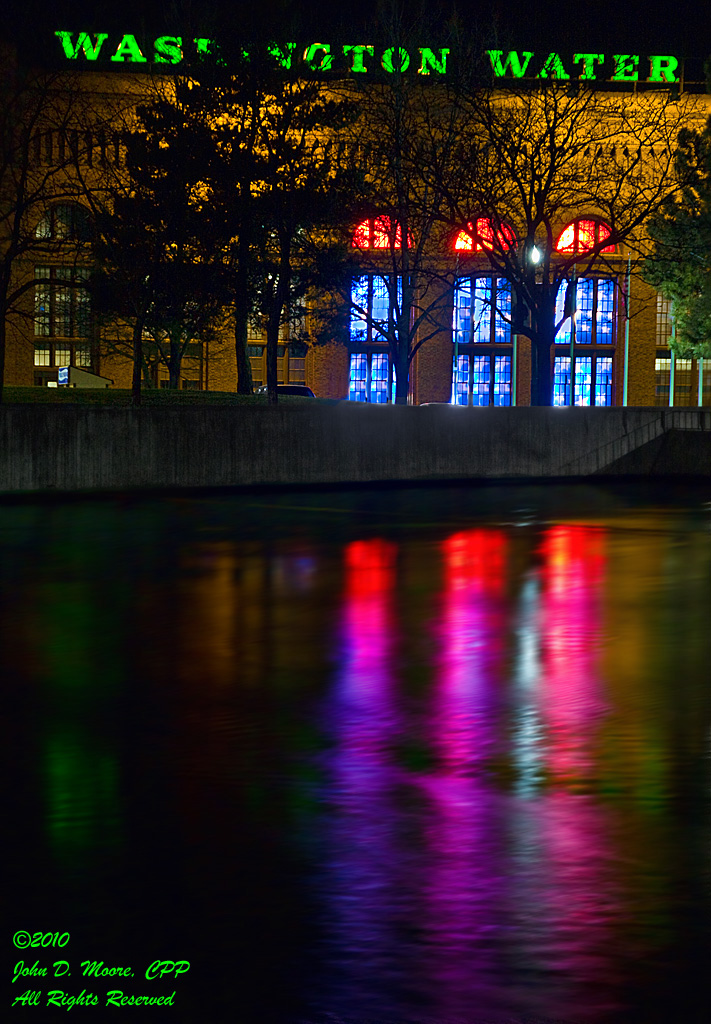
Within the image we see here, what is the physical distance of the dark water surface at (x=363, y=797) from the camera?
4438 mm

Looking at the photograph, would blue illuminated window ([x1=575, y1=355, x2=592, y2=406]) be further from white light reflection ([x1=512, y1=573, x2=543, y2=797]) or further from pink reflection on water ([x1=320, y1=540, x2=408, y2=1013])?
pink reflection on water ([x1=320, y1=540, x2=408, y2=1013])

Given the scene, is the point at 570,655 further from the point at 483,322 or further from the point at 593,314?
the point at 593,314

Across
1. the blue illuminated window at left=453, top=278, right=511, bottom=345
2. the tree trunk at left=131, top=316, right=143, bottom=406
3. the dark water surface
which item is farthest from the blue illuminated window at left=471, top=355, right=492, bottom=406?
the dark water surface

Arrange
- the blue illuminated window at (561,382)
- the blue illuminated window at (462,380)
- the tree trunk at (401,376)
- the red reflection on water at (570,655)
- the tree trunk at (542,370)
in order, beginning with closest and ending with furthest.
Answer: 1. the red reflection on water at (570,655)
2. the tree trunk at (542,370)
3. the tree trunk at (401,376)
4. the blue illuminated window at (561,382)
5. the blue illuminated window at (462,380)

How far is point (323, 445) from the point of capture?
36375 mm

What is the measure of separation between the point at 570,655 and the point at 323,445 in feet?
84.5

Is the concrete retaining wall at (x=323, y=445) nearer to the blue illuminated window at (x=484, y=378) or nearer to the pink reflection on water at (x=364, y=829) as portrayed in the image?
the pink reflection on water at (x=364, y=829)

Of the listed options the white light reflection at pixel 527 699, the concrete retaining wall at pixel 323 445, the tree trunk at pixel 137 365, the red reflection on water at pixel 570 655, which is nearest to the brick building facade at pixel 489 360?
the concrete retaining wall at pixel 323 445

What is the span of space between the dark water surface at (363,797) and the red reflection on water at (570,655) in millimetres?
39

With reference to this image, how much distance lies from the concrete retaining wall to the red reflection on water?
15061mm

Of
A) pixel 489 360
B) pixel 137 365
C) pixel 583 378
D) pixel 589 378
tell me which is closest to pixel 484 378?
pixel 489 360

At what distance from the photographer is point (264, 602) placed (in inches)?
550

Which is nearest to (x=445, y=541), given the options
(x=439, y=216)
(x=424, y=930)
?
(x=424, y=930)

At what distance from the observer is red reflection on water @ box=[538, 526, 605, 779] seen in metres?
7.68
